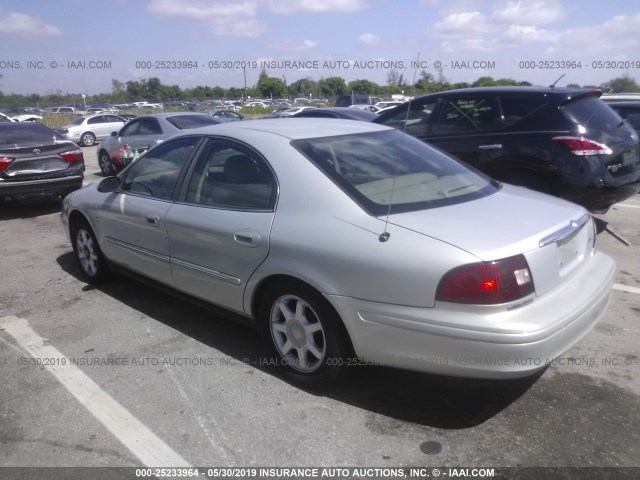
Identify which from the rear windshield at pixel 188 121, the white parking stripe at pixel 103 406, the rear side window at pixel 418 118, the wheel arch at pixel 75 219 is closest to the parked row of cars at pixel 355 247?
the wheel arch at pixel 75 219

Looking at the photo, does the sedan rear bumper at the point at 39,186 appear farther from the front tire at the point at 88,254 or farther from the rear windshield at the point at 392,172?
the rear windshield at the point at 392,172

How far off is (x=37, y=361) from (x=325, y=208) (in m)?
2.34

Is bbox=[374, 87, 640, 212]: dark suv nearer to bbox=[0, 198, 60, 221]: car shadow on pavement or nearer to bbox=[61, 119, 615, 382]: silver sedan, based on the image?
bbox=[61, 119, 615, 382]: silver sedan

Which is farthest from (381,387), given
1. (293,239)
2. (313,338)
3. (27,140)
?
(27,140)

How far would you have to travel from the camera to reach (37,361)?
387 centimetres

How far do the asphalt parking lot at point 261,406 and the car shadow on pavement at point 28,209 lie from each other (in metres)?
5.09

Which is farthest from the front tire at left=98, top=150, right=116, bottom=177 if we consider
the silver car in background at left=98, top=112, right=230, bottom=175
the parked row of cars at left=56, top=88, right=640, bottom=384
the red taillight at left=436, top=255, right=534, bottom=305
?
the red taillight at left=436, top=255, right=534, bottom=305

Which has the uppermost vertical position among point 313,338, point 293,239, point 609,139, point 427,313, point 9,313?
point 609,139

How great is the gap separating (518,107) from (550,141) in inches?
22.4

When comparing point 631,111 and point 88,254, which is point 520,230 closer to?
point 88,254

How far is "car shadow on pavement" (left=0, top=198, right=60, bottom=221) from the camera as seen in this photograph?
9.03 m

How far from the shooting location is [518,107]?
19.4 ft

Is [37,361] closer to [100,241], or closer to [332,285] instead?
[100,241]

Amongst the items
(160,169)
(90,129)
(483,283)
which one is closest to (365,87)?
(90,129)
